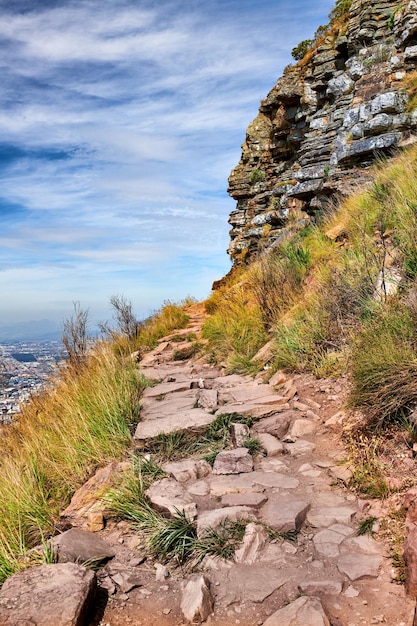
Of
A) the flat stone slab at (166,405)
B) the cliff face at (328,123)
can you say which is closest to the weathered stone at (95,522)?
the flat stone slab at (166,405)

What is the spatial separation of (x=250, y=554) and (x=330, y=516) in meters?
0.62

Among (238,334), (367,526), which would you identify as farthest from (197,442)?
(238,334)

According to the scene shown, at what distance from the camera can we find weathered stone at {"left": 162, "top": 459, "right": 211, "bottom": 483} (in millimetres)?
3988

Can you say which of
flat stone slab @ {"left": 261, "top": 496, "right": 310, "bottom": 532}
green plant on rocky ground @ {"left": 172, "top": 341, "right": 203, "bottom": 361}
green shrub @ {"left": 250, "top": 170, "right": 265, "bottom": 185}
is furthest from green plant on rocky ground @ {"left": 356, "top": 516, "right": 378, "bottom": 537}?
green shrub @ {"left": 250, "top": 170, "right": 265, "bottom": 185}

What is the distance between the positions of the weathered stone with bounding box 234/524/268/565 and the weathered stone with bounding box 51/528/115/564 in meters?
0.85

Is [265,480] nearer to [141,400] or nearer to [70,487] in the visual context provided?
[70,487]

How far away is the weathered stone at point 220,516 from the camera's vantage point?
3182mm

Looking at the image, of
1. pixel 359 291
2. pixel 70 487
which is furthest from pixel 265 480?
pixel 359 291

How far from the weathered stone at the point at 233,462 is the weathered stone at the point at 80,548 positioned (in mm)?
1196

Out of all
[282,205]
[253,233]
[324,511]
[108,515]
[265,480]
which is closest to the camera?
[324,511]

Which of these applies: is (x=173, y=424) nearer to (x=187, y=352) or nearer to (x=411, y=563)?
(x=411, y=563)

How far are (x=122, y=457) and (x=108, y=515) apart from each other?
978 mm

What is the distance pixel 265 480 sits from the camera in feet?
12.6

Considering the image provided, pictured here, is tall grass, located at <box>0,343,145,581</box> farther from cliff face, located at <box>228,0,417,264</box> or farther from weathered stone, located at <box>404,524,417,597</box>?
cliff face, located at <box>228,0,417,264</box>
